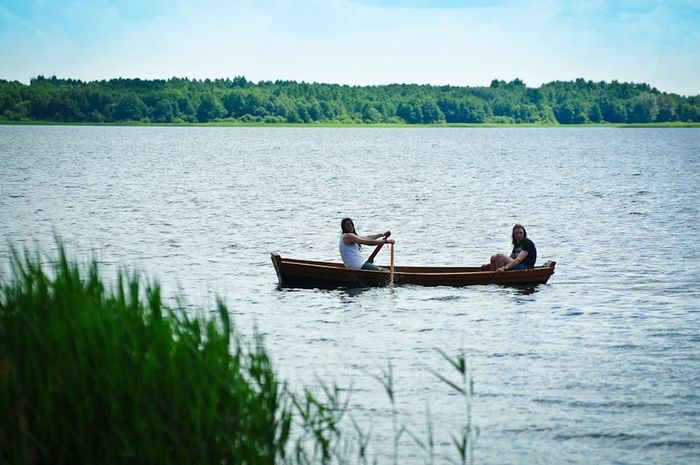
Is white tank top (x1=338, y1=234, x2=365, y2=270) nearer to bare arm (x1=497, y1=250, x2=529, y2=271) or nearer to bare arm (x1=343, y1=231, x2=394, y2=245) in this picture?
bare arm (x1=343, y1=231, x2=394, y2=245)

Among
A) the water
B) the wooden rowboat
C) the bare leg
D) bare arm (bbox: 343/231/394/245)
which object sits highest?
bare arm (bbox: 343/231/394/245)

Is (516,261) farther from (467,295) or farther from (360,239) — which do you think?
(360,239)

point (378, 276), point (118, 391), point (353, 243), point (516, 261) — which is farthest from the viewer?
point (378, 276)

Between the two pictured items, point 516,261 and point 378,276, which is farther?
point 378,276

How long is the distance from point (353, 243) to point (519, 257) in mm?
3735

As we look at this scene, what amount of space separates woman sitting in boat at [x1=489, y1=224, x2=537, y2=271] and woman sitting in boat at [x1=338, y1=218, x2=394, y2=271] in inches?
102

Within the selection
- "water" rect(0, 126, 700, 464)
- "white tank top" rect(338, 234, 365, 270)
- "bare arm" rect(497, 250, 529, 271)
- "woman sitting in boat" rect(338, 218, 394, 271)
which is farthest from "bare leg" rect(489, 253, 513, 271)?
"white tank top" rect(338, 234, 365, 270)

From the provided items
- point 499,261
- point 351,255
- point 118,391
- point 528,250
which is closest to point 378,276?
point 351,255

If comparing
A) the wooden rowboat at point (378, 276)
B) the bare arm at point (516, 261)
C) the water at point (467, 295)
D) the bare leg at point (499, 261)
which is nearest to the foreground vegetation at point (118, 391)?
the water at point (467, 295)

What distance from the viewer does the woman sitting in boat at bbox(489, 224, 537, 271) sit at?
22.5 metres

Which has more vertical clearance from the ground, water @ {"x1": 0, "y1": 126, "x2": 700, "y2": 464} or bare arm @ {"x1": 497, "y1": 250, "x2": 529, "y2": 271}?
bare arm @ {"x1": 497, "y1": 250, "x2": 529, "y2": 271}

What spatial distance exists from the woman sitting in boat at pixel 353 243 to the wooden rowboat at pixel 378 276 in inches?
9.6

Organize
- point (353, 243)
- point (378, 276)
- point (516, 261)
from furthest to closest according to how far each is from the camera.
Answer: point (378, 276) < point (353, 243) < point (516, 261)

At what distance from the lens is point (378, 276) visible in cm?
2272
